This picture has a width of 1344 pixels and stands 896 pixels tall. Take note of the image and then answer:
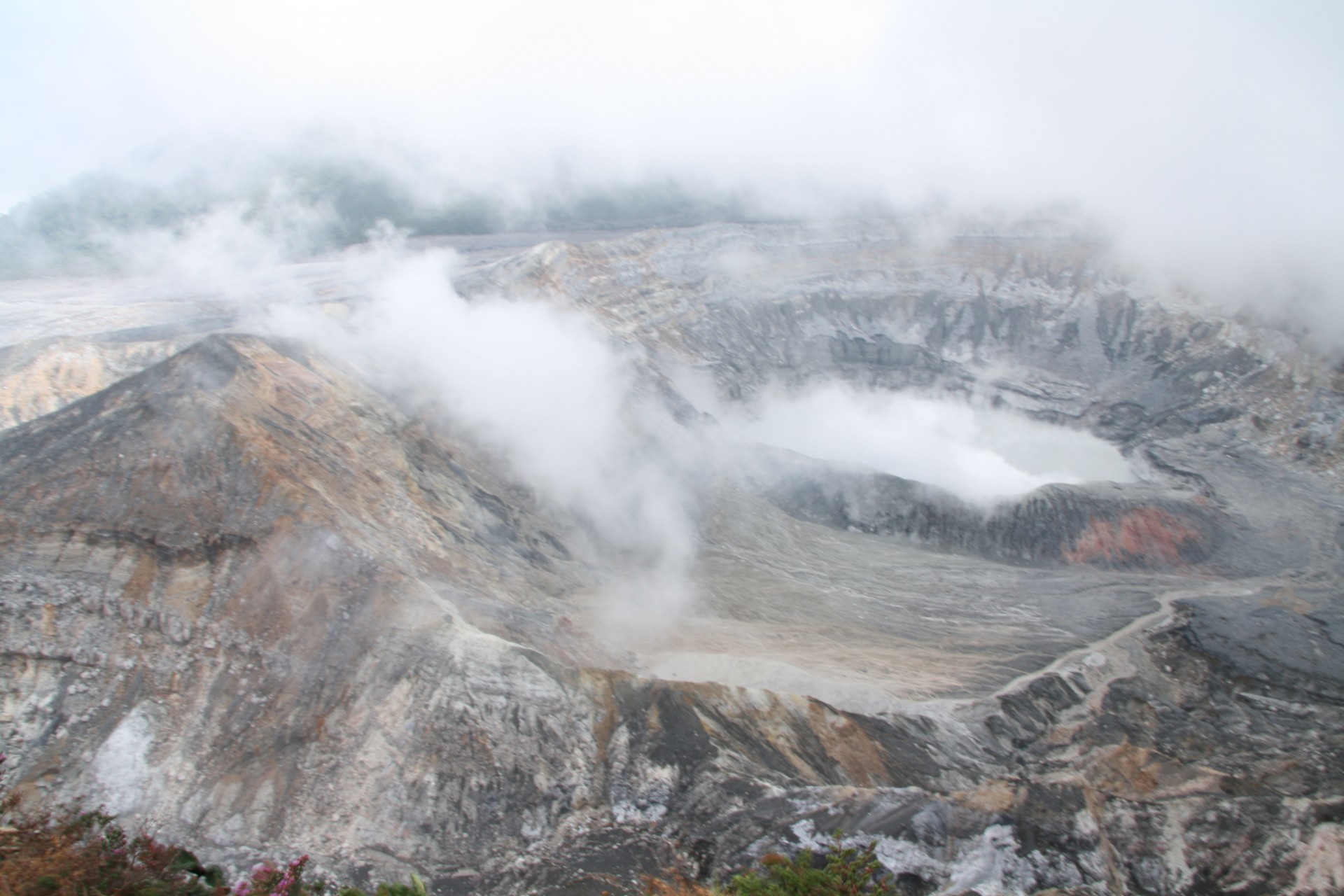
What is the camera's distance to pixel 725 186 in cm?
8012

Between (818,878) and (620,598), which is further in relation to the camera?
(620,598)

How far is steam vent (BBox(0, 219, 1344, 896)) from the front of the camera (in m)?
16.3

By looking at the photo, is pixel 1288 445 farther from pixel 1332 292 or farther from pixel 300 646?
pixel 300 646

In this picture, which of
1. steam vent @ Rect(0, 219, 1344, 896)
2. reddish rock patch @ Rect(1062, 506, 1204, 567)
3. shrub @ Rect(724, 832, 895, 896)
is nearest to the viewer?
shrub @ Rect(724, 832, 895, 896)

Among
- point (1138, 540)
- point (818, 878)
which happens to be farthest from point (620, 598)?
point (1138, 540)

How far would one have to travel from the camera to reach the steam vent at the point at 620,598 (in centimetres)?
1628

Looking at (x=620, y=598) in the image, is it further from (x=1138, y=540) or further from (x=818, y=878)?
(x=1138, y=540)

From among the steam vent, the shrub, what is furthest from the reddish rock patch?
the shrub

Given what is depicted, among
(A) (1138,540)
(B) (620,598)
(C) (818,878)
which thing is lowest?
(A) (1138,540)

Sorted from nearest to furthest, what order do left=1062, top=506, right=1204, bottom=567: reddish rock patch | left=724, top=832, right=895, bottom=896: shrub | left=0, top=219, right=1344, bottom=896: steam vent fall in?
left=724, top=832, right=895, bottom=896: shrub
left=0, top=219, right=1344, bottom=896: steam vent
left=1062, top=506, right=1204, bottom=567: reddish rock patch

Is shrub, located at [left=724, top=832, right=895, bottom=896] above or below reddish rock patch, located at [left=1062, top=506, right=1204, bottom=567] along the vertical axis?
above

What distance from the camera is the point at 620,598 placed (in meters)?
28.9

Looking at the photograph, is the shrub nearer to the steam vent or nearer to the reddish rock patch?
the steam vent

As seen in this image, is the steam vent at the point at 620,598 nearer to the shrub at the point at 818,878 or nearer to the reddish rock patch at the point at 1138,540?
the reddish rock patch at the point at 1138,540
